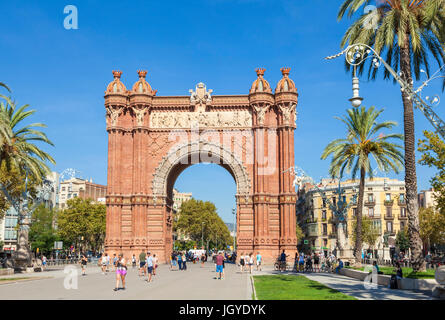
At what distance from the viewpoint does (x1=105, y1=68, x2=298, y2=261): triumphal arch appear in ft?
149

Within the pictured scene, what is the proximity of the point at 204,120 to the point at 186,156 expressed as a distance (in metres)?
3.89

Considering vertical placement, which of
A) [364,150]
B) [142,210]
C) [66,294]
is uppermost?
[364,150]

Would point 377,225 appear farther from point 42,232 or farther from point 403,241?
point 42,232

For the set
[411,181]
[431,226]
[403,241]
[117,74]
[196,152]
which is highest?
[117,74]

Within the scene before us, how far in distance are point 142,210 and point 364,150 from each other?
2206cm

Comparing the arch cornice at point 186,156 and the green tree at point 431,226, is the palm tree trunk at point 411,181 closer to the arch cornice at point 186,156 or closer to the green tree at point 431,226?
the arch cornice at point 186,156

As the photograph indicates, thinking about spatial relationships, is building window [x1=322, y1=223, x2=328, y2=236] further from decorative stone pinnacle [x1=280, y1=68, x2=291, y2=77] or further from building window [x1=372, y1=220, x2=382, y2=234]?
decorative stone pinnacle [x1=280, y1=68, x2=291, y2=77]

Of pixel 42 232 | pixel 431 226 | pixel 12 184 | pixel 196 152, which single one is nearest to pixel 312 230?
pixel 431 226

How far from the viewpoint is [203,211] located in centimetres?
10812

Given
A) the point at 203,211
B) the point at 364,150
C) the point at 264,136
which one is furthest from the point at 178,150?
the point at 203,211

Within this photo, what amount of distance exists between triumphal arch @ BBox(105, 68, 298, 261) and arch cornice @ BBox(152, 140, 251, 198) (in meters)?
0.10

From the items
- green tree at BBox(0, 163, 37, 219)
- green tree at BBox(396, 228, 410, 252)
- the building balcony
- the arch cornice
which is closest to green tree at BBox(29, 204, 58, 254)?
the arch cornice

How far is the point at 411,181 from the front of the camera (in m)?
21.3
